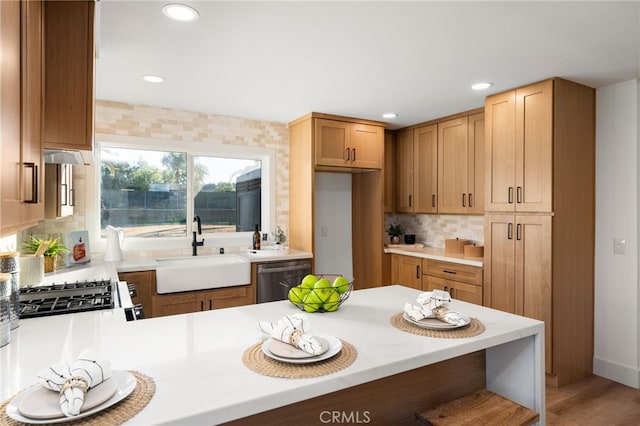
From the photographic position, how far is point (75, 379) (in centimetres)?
84

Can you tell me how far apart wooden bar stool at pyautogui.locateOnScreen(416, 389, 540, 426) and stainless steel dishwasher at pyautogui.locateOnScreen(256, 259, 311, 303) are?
91.2 inches

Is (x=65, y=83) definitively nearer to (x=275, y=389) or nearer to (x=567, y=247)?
(x=275, y=389)

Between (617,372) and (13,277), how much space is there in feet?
13.2

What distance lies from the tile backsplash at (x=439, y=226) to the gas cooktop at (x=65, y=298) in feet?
11.7

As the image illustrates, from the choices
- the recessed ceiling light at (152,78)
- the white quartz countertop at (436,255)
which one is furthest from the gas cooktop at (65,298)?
the white quartz countertop at (436,255)

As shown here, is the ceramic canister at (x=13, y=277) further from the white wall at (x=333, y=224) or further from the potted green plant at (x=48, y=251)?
the white wall at (x=333, y=224)

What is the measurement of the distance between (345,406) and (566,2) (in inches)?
82.2

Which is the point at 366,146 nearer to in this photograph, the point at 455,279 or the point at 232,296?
the point at 455,279

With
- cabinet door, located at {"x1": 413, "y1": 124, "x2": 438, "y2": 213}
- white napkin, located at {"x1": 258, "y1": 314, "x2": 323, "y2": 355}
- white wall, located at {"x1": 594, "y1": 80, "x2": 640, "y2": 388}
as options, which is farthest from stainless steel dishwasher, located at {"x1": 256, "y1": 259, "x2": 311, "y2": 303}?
white wall, located at {"x1": 594, "y1": 80, "x2": 640, "y2": 388}

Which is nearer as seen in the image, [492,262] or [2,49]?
[2,49]

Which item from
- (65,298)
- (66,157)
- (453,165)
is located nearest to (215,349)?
(65,298)

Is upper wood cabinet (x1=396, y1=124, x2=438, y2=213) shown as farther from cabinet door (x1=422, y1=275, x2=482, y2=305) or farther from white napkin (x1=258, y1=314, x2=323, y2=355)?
white napkin (x1=258, y1=314, x2=323, y2=355)

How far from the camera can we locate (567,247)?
3018 millimetres

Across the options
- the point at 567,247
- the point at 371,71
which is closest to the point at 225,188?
the point at 371,71
